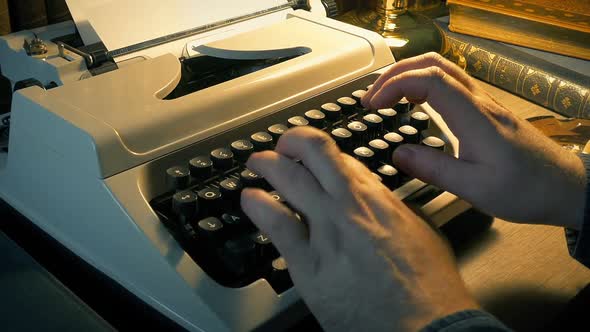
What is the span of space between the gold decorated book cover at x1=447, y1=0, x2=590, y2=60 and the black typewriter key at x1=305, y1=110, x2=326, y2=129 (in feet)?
2.50

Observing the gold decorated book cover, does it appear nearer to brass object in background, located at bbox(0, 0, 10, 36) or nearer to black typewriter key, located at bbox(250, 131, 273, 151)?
black typewriter key, located at bbox(250, 131, 273, 151)

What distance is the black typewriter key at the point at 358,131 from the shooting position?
935 mm

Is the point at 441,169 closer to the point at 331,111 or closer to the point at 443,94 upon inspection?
the point at 443,94

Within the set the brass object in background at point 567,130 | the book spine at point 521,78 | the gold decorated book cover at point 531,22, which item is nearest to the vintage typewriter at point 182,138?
the brass object in background at point 567,130

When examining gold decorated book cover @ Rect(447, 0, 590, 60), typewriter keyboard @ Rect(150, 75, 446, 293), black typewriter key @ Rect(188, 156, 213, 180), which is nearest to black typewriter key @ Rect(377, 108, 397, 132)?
typewriter keyboard @ Rect(150, 75, 446, 293)

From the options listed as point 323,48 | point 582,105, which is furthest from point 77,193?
point 582,105

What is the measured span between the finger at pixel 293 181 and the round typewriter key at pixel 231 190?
7 cm

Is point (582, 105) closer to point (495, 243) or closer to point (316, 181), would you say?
point (495, 243)

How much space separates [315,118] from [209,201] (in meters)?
0.24

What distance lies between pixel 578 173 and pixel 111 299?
25.6 inches

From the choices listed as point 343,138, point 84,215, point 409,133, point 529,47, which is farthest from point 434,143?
point 529,47

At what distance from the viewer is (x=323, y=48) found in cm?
106

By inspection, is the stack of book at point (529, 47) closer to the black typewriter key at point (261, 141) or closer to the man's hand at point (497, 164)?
the man's hand at point (497, 164)

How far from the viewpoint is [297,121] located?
915 millimetres
